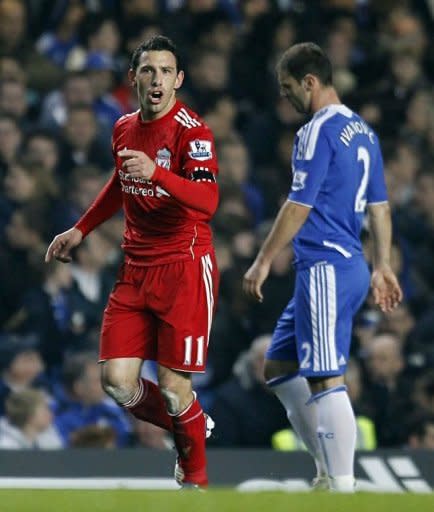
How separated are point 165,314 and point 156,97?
899mm

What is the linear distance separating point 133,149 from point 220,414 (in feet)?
9.15

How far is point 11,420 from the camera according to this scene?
30.8ft

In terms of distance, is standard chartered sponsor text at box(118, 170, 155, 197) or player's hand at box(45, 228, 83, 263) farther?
player's hand at box(45, 228, 83, 263)

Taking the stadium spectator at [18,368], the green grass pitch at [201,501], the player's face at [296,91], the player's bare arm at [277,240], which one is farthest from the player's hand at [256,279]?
the stadium spectator at [18,368]

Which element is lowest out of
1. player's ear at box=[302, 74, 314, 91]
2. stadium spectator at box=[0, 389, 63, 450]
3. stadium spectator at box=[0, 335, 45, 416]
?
stadium spectator at box=[0, 389, 63, 450]

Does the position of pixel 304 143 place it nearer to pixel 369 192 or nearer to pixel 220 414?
pixel 369 192

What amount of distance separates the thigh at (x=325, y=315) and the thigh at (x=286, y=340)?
14 cm

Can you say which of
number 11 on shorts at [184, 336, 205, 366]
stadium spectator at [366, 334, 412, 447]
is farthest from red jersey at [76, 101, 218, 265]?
stadium spectator at [366, 334, 412, 447]

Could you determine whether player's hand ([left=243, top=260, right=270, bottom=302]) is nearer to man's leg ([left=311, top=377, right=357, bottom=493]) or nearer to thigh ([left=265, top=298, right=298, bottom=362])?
thigh ([left=265, top=298, right=298, bottom=362])

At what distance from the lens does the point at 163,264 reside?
7207 millimetres

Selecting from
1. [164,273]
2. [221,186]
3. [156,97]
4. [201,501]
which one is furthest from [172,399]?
[221,186]

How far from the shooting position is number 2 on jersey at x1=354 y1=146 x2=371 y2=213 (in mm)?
7262

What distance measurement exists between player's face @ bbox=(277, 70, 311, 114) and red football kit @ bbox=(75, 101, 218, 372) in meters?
0.42

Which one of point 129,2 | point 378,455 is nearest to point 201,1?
point 129,2
